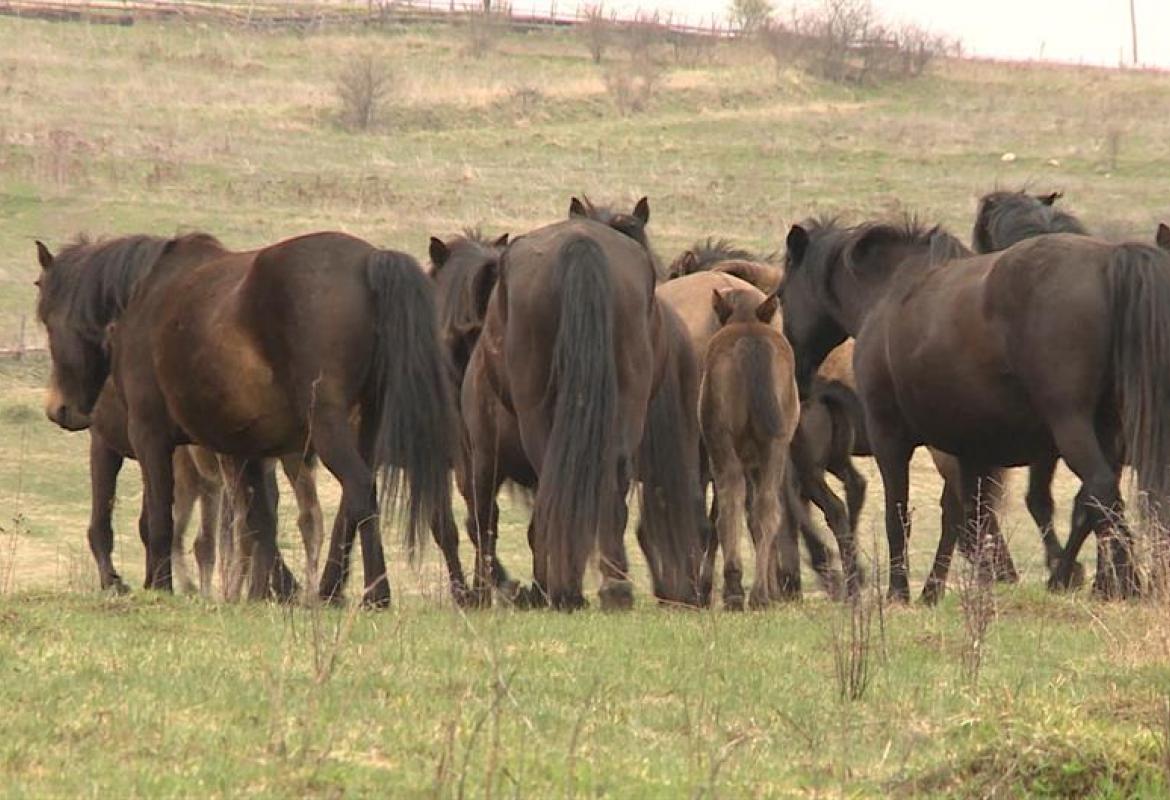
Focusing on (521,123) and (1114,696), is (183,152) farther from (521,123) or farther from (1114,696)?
(1114,696)

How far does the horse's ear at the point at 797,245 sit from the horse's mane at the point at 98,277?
4.22 meters

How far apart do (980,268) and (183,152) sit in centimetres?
3597

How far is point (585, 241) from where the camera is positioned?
36.2 feet

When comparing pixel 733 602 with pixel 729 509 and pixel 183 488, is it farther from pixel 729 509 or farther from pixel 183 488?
pixel 183 488

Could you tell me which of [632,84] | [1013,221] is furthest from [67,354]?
[632,84]

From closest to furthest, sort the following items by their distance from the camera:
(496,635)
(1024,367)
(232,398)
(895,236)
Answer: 1. (496,635)
2. (232,398)
3. (1024,367)
4. (895,236)

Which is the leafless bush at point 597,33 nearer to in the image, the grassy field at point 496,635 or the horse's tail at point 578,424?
the grassy field at point 496,635

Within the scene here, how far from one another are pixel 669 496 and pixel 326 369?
87.6 inches

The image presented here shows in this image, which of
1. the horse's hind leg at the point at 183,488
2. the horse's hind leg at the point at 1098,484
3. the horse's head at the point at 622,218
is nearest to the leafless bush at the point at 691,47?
Result: the horse's hind leg at the point at 183,488

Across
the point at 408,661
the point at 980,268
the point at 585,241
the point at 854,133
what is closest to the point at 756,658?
the point at 408,661

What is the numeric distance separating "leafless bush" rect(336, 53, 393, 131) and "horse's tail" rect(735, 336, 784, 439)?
1747 inches

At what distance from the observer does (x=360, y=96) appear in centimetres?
5678

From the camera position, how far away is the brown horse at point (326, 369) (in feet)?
36.4

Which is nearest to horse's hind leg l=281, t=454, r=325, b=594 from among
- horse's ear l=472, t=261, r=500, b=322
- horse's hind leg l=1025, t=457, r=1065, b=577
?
horse's ear l=472, t=261, r=500, b=322
